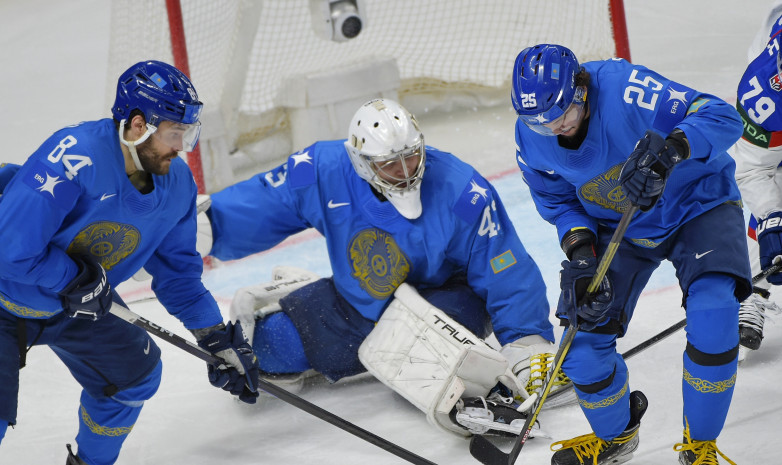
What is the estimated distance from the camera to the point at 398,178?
326 cm

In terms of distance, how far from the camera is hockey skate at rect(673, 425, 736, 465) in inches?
104

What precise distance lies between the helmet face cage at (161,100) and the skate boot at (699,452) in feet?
5.19

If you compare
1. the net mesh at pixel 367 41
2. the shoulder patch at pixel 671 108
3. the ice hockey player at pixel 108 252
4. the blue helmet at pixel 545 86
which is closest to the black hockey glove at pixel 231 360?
the ice hockey player at pixel 108 252

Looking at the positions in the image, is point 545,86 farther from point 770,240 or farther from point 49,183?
point 49,183

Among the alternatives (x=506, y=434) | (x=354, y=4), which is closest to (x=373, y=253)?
(x=506, y=434)

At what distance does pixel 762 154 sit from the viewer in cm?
322

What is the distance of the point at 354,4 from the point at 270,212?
63.5 inches

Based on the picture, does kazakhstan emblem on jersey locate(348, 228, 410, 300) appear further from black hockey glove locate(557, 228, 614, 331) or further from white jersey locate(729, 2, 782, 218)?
white jersey locate(729, 2, 782, 218)

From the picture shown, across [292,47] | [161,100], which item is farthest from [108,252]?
[292,47]

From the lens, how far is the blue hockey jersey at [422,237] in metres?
3.38

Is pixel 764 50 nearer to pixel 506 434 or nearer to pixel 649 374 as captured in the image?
pixel 649 374

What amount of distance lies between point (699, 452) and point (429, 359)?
0.94 meters

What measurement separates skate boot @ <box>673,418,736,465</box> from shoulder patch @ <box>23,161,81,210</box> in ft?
5.75

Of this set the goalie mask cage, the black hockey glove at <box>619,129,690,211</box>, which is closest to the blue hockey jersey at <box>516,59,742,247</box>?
the black hockey glove at <box>619,129,690,211</box>
